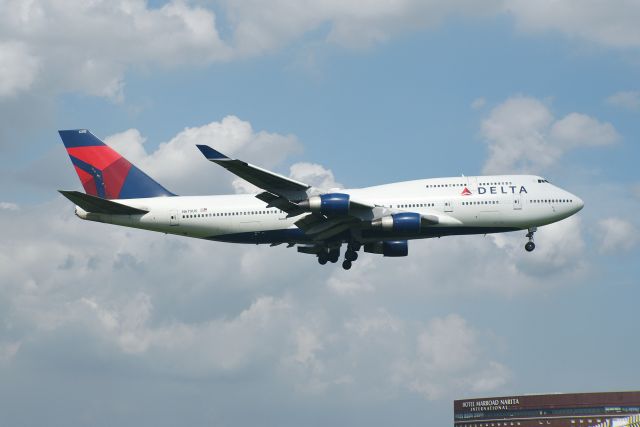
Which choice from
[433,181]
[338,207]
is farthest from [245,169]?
[433,181]

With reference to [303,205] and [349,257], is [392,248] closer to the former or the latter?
[349,257]

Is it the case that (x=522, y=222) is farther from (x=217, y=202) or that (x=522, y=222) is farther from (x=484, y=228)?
(x=217, y=202)

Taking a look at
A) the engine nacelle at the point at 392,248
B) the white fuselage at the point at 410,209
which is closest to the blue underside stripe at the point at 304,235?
the white fuselage at the point at 410,209

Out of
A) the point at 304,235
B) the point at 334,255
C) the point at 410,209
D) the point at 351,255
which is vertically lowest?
the point at 351,255

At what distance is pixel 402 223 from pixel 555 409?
10215 cm

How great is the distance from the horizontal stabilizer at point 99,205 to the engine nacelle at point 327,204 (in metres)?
13.1

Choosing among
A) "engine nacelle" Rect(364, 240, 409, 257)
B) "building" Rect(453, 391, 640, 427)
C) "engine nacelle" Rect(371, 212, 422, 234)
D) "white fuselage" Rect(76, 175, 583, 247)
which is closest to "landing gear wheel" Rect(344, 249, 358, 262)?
"engine nacelle" Rect(364, 240, 409, 257)

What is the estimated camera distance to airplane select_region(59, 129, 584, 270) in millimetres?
62688

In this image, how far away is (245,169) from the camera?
5847 centimetres

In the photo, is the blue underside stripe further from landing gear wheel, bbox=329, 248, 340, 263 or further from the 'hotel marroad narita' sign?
the 'hotel marroad narita' sign

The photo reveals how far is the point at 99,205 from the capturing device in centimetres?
6506

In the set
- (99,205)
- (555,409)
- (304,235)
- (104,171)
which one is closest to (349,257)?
(304,235)

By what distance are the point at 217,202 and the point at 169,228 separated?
12.8 feet

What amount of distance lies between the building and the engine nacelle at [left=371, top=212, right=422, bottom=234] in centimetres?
9561
